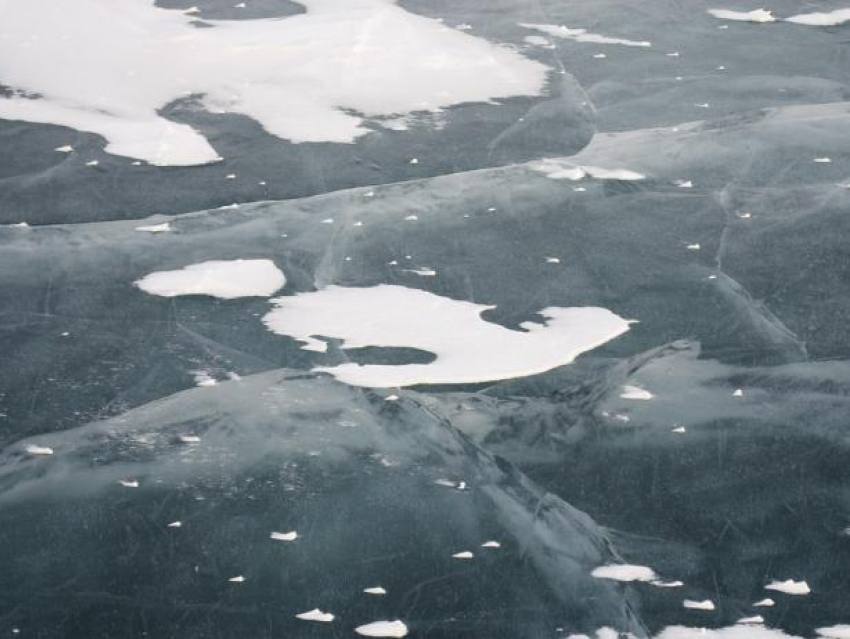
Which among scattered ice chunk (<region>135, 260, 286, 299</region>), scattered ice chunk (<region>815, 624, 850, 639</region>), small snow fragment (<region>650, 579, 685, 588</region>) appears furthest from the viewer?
scattered ice chunk (<region>135, 260, 286, 299</region>)

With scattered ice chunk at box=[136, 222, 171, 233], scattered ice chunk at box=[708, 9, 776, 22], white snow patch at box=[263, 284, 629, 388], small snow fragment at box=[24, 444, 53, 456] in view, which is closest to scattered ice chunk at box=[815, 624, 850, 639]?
white snow patch at box=[263, 284, 629, 388]

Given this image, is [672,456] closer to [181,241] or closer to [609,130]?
[181,241]

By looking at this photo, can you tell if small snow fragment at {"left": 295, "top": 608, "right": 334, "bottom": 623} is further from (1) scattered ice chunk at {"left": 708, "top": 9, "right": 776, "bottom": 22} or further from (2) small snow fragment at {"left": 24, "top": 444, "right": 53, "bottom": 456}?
(1) scattered ice chunk at {"left": 708, "top": 9, "right": 776, "bottom": 22}

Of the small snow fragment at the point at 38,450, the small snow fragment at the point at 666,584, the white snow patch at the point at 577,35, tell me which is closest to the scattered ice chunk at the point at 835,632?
the small snow fragment at the point at 666,584

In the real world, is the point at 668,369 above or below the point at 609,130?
below

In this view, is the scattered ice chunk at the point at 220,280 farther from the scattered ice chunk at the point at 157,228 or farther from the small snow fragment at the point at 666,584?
the small snow fragment at the point at 666,584

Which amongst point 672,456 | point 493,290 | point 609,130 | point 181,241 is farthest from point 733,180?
point 181,241
